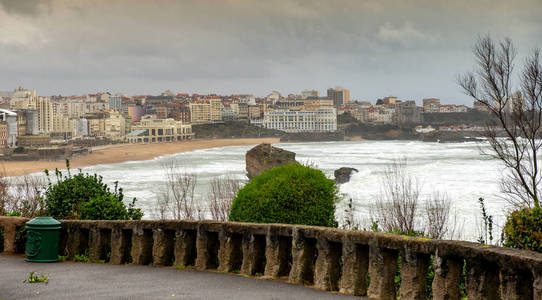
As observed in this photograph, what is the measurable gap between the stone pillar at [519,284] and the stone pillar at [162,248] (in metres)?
5.58

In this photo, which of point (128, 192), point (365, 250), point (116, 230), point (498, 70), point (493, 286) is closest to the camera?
point (493, 286)

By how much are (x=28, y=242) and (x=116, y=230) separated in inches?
66.3

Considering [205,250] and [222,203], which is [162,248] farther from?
[222,203]

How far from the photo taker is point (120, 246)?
11.0 m

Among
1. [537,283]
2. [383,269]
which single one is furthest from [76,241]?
[537,283]

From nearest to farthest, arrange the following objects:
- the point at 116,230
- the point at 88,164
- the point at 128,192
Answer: the point at 116,230 → the point at 128,192 → the point at 88,164

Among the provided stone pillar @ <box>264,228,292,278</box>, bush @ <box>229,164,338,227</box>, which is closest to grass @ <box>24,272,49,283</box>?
bush @ <box>229,164,338,227</box>

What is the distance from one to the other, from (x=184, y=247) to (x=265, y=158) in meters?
43.6

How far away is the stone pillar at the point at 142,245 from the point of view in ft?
35.1

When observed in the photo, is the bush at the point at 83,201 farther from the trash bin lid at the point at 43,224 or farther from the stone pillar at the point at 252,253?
the stone pillar at the point at 252,253

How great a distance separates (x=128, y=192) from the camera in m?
57.2

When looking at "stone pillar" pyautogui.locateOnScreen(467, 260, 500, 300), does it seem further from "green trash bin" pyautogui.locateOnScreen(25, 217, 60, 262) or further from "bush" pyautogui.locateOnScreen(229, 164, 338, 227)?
"green trash bin" pyautogui.locateOnScreen(25, 217, 60, 262)

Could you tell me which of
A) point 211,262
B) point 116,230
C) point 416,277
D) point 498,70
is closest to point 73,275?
point 116,230

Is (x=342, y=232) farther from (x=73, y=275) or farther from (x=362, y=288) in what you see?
(x=73, y=275)
